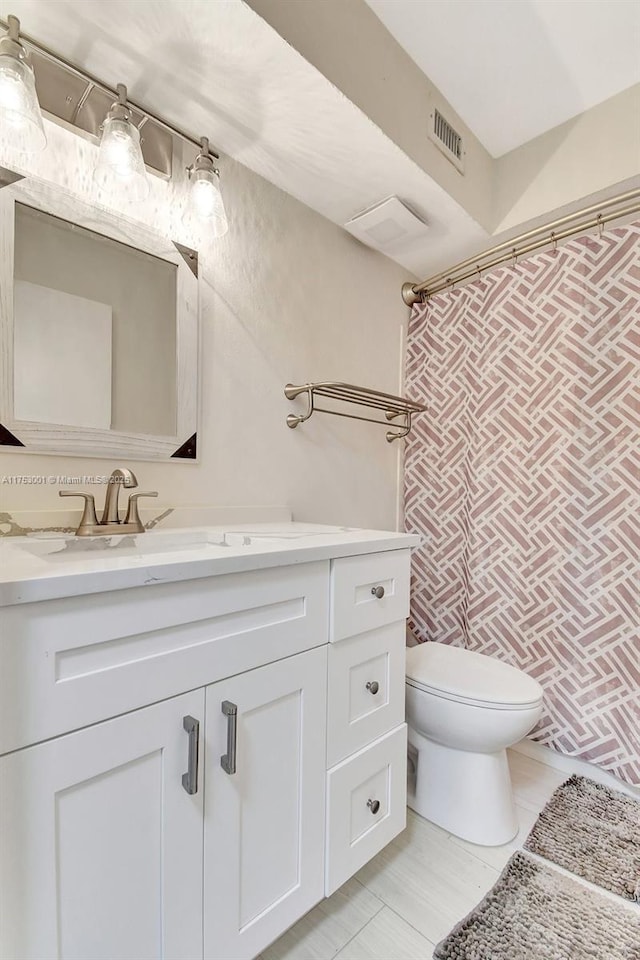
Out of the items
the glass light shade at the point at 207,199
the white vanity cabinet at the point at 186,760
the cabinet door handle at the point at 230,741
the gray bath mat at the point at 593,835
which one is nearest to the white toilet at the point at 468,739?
the gray bath mat at the point at 593,835

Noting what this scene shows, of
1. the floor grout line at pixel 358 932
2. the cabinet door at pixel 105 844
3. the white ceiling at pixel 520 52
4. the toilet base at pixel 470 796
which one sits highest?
the white ceiling at pixel 520 52

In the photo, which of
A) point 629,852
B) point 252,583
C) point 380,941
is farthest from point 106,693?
point 629,852

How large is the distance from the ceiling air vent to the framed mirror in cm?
92

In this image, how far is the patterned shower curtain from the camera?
146 cm

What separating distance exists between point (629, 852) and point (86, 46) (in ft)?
7.91

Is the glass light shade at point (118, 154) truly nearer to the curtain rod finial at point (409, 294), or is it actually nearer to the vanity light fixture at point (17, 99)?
the vanity light fixture at point (17, 99)

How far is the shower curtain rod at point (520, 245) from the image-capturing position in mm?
1472

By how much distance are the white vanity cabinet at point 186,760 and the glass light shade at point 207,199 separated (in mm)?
964

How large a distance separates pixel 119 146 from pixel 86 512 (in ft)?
2.75

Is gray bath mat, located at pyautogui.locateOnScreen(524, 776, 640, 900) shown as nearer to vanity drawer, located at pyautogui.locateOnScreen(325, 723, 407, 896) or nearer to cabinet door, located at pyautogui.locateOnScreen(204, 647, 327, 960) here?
vanity drawer, located at pyautogui.locateOnScreen(325, 723, 407, 896)

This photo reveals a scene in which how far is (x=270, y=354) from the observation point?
1.46 meters

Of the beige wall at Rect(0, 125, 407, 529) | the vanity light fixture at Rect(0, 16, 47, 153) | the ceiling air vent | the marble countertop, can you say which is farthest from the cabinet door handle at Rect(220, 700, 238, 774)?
the ceiling air vent

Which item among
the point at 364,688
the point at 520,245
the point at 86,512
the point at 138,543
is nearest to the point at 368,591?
the point at 364,688

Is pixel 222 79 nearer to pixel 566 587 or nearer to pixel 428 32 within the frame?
pixel 428 32
